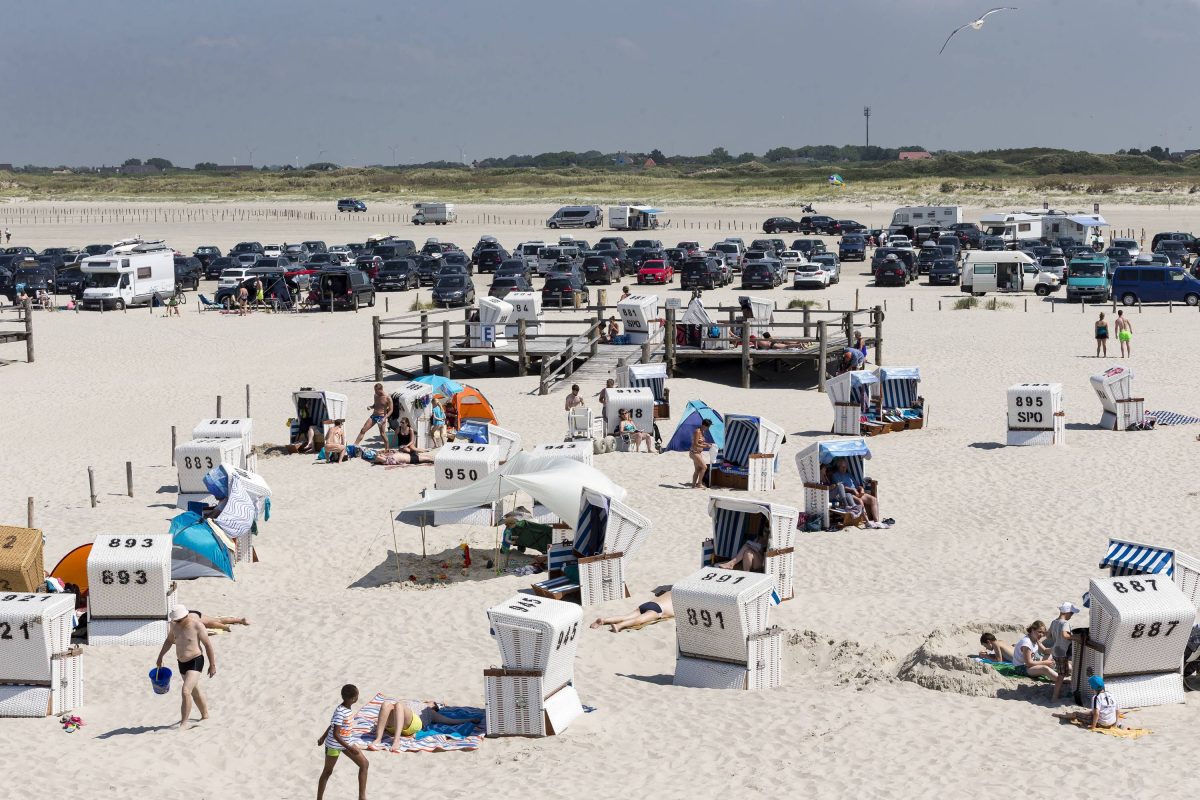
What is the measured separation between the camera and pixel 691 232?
73.8m

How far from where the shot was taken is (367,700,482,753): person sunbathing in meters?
11.0

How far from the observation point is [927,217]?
6750cm

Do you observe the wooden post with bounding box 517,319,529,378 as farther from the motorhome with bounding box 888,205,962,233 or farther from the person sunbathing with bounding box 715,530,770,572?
the motorhome with bounding box 888,205,962,233

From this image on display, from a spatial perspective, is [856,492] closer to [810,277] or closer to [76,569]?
[76,569]

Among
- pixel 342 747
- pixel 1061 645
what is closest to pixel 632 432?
pixel 1061 645

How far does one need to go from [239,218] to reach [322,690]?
80297 millimetres

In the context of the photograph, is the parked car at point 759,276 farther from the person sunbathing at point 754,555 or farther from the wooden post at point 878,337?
the person sunbathing at point 754,555

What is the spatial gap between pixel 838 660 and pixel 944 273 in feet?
126

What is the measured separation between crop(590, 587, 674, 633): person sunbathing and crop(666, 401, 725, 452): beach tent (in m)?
7.18

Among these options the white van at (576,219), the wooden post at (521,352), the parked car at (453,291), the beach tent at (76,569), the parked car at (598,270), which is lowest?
the beach tent at (76,569)

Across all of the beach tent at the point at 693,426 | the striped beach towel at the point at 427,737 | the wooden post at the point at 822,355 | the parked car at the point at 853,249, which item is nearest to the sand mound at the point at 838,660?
the striped beach towel at the point at 427,737

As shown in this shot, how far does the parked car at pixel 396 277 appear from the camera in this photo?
1919 inches

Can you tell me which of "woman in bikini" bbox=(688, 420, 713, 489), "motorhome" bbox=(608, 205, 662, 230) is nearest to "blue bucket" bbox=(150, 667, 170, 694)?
"woman in bikini" bbox=(688, 420, 713, 489)

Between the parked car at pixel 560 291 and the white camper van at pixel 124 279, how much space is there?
41.4ft
